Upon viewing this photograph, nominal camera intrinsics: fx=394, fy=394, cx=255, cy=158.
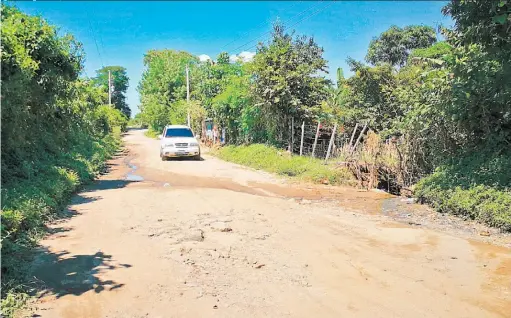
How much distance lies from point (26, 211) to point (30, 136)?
3622mm

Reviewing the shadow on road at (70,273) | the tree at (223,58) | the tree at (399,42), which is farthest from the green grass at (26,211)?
the tree at (399,42)

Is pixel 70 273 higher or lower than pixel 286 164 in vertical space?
lower

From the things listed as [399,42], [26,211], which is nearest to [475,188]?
[26,211]

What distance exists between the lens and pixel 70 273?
15.5 feet

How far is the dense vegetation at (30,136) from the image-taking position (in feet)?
17.3

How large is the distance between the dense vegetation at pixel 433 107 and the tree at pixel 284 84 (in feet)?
0.15

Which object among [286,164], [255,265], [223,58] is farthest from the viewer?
[223,58]

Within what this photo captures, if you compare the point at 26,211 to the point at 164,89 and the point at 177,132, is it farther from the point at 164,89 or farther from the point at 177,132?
the point at 164,89

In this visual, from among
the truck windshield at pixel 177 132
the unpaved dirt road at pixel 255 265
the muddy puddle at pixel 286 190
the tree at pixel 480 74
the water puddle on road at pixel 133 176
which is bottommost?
the water puddle on road at pixel 133 176

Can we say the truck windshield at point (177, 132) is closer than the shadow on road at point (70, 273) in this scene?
No

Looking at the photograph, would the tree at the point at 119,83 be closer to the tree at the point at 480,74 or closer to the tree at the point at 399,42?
the tree at the point at 399,42

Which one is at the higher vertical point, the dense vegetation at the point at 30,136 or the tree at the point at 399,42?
the tree at the point at 399,42

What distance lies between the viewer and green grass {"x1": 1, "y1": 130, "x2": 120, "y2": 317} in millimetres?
4203

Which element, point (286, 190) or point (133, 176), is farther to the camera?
point (133, 176)
